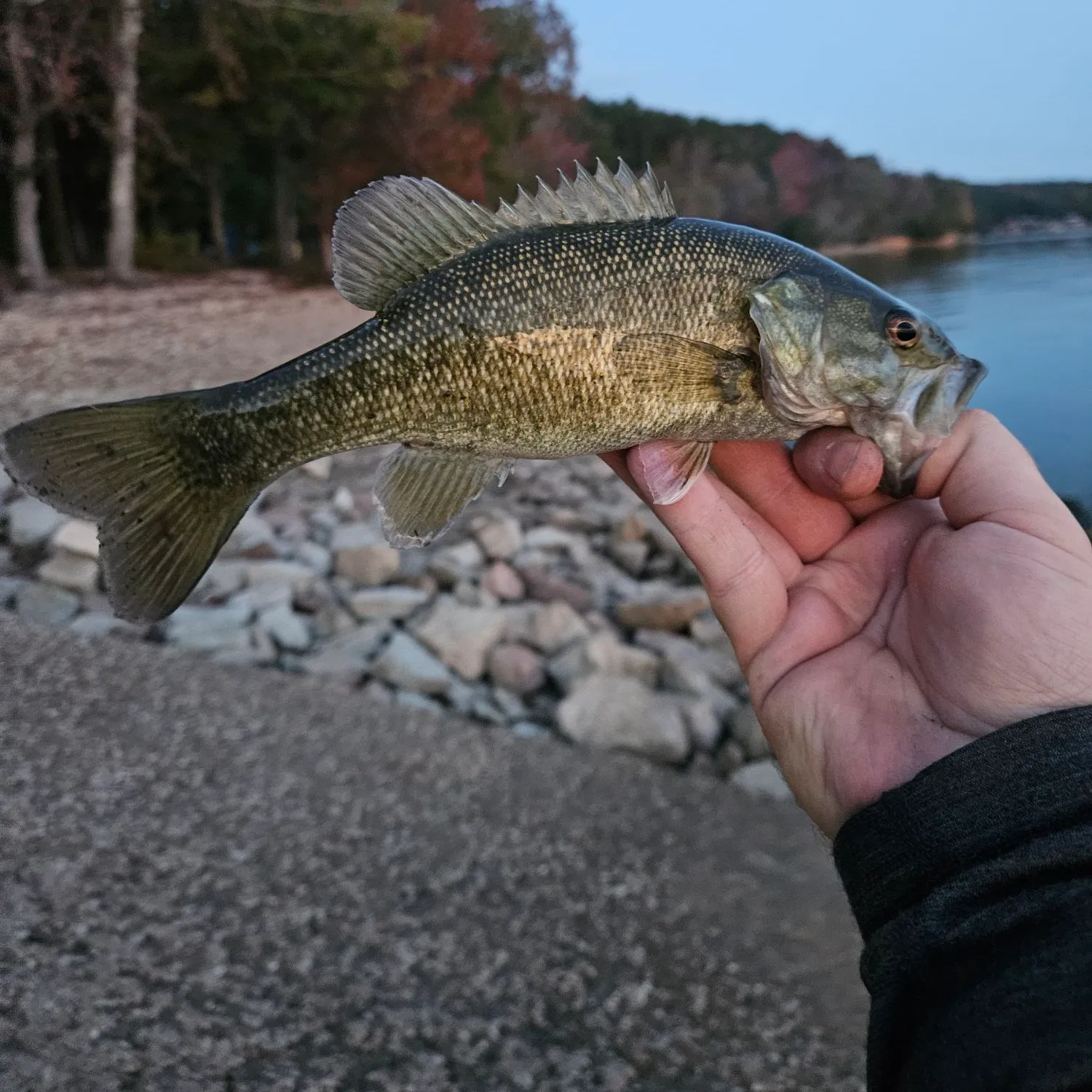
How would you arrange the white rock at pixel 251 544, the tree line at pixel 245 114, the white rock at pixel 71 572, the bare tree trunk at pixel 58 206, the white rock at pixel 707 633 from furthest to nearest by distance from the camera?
→ 1. the bare tree trunk at pixel 58 206
2. the tree line at pixel 245 114
3. the white rock at pixel 251 544
4. the white rock at pixel 707 633
5. the white rock at pixel 71 572

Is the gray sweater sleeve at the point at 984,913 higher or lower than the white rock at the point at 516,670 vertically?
higher

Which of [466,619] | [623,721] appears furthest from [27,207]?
[623,721]

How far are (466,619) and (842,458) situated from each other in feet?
14.6

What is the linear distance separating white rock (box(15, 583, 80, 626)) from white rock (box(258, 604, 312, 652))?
1.18 m

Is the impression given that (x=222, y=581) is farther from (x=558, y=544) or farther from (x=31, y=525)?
(x=558, y=544)

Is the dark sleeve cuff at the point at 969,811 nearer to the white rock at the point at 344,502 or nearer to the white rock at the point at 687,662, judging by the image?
the white rock at the point at 687,662

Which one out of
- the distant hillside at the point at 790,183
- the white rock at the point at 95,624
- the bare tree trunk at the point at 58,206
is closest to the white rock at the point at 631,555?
the white rock at the point at 95,624

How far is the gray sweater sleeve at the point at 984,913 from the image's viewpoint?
1465mm

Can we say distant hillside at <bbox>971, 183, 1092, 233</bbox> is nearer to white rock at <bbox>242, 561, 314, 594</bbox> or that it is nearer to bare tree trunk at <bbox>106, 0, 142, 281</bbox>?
bare tree trunk at <bbox>106, 0, 142, 281</bbox>

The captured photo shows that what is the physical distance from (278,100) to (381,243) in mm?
26462

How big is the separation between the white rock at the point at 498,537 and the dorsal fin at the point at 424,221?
5.72 meters

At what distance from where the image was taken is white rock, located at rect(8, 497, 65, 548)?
269 inches

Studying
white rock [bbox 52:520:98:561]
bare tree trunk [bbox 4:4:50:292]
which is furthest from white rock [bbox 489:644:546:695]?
bare tree trunk [bbox 4:4:50:292]

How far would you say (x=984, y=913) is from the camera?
166 centimetres
